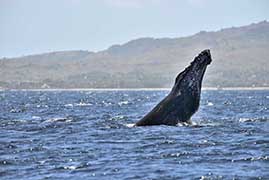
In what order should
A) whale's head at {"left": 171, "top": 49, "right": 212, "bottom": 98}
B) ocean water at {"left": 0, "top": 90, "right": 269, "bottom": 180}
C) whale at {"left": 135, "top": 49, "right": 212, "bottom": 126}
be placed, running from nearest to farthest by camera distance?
ocean water at {"left": 0, "top": 90, "right": 269, "bottom": 180} → whale at {"left": 135, "top": 49, "right": 212, "bottom": 126} → whale's head at {"left": 171, "top": 49, "right": 212, "bottom": 98}

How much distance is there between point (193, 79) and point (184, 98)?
43.3 inches

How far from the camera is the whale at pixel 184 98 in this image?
108 ft

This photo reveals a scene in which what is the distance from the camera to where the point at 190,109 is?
33.1m

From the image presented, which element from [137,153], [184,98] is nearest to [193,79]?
[184,98]

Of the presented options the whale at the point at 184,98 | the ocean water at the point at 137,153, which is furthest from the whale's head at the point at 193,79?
the ocean water at the point at 137,153

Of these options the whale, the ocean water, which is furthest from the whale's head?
the ocean water

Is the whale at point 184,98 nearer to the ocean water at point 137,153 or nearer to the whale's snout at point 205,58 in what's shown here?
the whale's snout at point 205,58

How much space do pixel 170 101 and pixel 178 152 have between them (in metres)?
7.81

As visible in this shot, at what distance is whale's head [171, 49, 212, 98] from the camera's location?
33.0 meters

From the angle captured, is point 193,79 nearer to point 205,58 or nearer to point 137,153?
point 205,58

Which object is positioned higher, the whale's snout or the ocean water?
the whale's snout

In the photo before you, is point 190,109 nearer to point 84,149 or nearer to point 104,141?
point 104,141

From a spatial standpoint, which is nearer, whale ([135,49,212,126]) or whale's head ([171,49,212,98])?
whale ([135,49,212,126])

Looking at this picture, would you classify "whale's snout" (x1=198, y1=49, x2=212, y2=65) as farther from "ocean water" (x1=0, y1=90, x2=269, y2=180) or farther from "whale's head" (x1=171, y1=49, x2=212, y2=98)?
"ocean water" (x1=0, y1=90, x2=269, y2=180)
